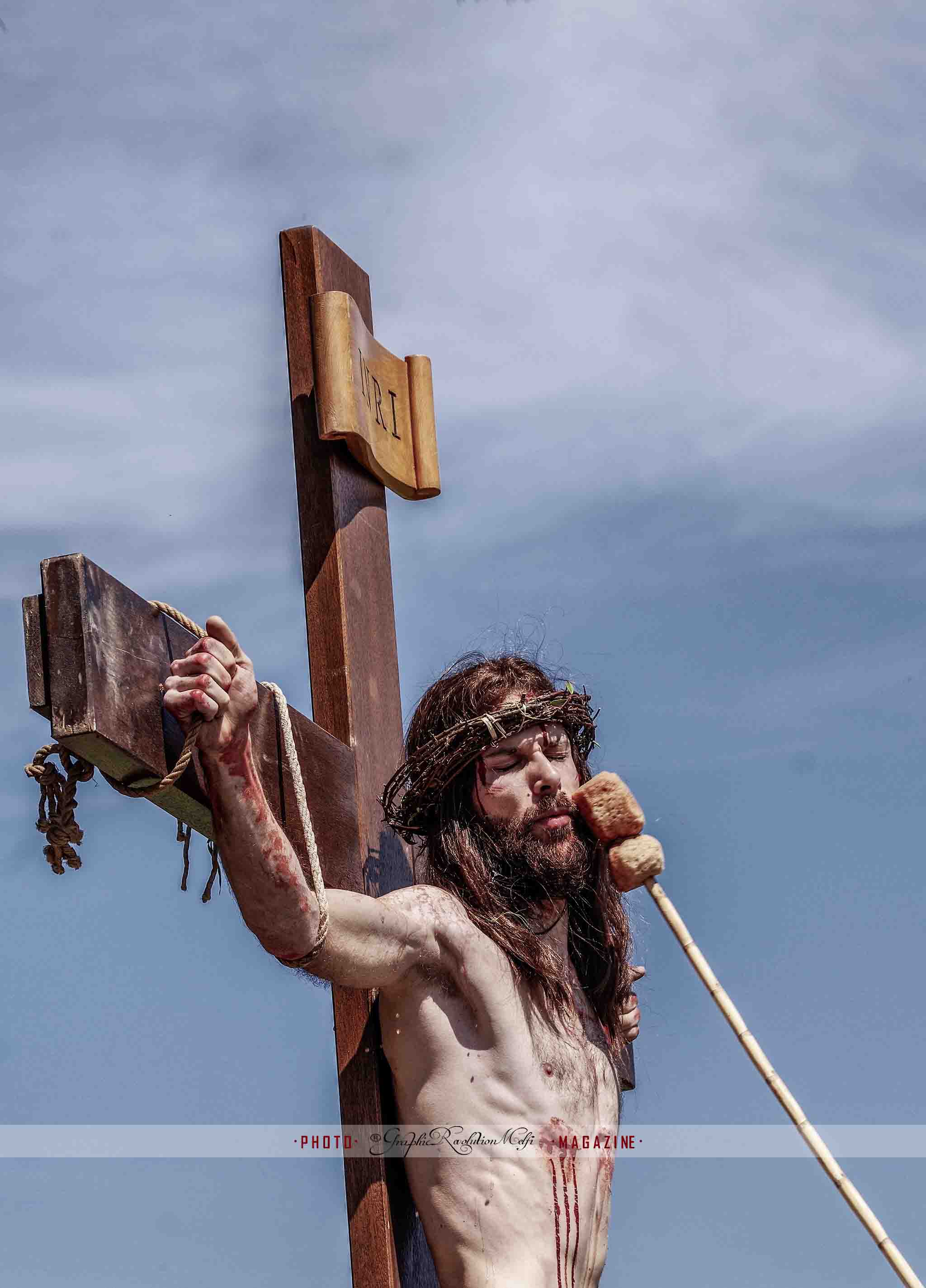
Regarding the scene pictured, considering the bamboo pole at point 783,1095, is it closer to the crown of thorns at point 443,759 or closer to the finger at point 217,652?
the crown of thorns at point 443,759

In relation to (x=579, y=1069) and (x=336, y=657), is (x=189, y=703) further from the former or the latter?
(x=579, y=1069)

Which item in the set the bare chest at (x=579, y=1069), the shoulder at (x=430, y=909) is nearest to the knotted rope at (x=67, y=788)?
the shoulder at (x=430, y=909)

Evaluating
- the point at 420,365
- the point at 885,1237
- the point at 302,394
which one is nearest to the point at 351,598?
→ the point at 302,394

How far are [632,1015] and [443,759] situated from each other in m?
0.72

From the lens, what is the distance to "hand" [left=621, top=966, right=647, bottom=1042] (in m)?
3.78

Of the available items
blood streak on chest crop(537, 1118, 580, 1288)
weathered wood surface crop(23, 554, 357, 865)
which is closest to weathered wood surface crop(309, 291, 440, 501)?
weathered wood surface crop(23, 554, 357, 865)

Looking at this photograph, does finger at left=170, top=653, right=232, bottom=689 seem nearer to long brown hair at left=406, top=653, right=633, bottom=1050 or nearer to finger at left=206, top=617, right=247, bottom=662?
finger at left=206, top=617, right=247, bottom=662

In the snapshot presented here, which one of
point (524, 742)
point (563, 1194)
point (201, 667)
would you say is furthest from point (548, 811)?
point (201, 667)

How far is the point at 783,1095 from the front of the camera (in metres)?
3.22

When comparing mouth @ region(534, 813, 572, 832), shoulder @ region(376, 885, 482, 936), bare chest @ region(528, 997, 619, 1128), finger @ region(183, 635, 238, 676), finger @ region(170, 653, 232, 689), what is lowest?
bare chest @ region(528, 997, 619, 1128)

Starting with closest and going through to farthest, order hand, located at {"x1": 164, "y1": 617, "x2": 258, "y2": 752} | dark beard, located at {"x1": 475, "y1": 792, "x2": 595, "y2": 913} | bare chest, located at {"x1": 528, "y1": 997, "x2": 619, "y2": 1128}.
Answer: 1. hand, located at {"x1": 164, "y1": 617, "x2": 258, "y2": 752}
2. bare chest, located at {"x1": 528, "y1": 997, "x2": 619, "y2": 1128}
3. dark beard, located at {"x1": 475, "y1": 792, "x2": 595, "y2": 913}

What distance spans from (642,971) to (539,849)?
50cm

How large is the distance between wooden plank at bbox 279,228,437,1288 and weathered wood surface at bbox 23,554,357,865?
0.61m

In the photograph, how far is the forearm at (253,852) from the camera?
270 cm
